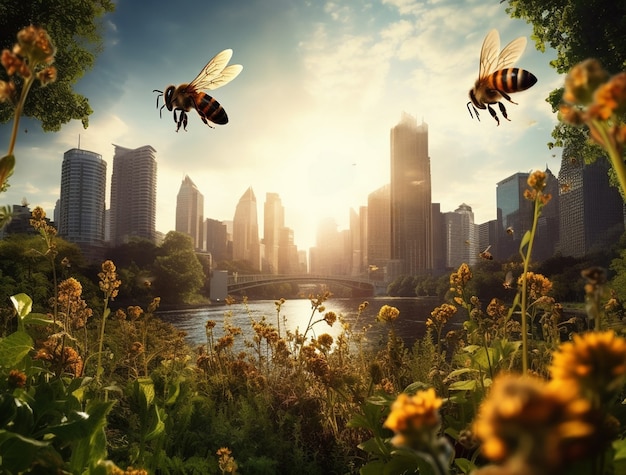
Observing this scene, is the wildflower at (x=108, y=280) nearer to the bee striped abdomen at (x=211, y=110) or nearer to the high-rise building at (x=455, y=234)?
the bee striped abdomen at (x=211, y=110)

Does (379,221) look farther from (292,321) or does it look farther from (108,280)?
(108,280)

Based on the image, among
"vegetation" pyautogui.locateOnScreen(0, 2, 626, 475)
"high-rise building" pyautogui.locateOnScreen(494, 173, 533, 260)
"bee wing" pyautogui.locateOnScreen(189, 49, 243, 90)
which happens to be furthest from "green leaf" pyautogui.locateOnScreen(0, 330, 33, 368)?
"high-rise building" pyautogui.locateOnScreen(494, 173, 533, 260)

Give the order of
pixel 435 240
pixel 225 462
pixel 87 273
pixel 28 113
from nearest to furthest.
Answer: pixel 225 462, pixel 28 113, pixel 87 273, pixel 435 240

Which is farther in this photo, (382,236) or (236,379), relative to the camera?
(382,236)

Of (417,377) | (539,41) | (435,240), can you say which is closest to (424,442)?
(417,377)

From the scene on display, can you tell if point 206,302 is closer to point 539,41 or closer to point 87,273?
point 87,273

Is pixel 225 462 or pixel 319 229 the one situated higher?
pixel 319 229
